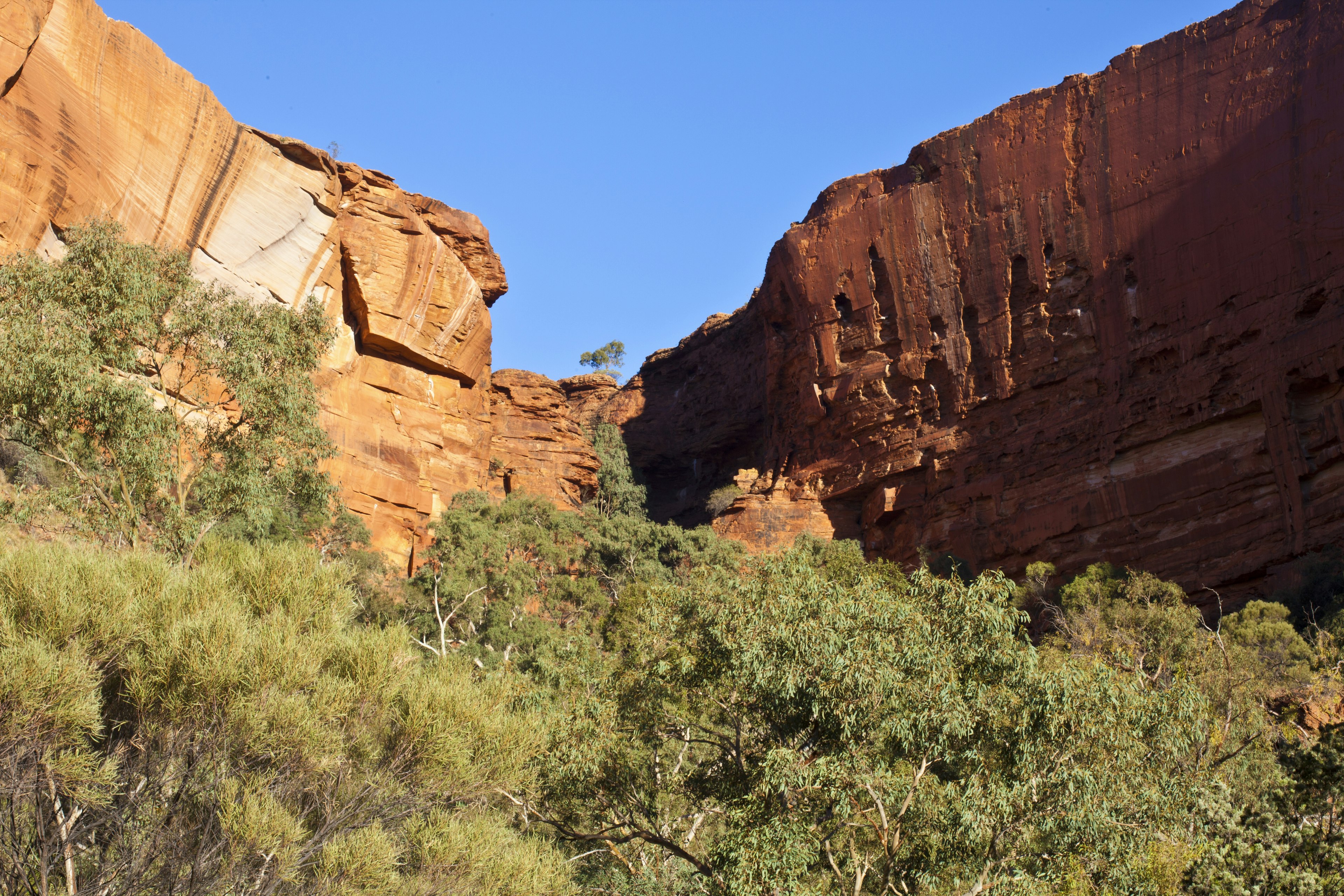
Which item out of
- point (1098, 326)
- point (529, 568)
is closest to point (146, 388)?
point (529, 568)

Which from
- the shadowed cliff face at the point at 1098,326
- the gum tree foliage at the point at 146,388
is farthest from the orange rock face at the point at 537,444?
the gum tree foliage at the point at 146,388

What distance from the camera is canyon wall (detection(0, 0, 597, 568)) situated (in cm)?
2648

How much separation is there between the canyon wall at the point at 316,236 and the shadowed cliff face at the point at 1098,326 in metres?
12.3

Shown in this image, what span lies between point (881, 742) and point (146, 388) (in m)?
14.5

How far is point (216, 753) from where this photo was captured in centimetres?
1059

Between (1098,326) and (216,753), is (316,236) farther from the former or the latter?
(216,753)

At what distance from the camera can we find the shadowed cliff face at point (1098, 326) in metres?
32.0

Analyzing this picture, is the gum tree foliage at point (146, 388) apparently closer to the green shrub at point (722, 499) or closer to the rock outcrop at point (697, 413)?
the green shrub at point (722, 499)

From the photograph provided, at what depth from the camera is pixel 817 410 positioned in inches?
1736

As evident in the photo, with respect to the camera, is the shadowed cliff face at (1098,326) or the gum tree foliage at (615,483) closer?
the shadowed cliff face at (1098,326)

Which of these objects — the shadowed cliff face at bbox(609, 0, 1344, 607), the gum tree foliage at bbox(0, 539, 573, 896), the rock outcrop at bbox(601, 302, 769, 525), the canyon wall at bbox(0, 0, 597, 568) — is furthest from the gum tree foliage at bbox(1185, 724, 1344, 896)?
the rock outcrop at bbox(601, 302, 769, 525)

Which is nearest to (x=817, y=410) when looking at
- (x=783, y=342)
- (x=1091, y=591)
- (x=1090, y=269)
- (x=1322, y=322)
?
(x=783, y=342)

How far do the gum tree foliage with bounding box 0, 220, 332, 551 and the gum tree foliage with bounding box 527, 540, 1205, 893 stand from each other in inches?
320

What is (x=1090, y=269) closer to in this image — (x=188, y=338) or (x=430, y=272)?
(x=430, y=272)
